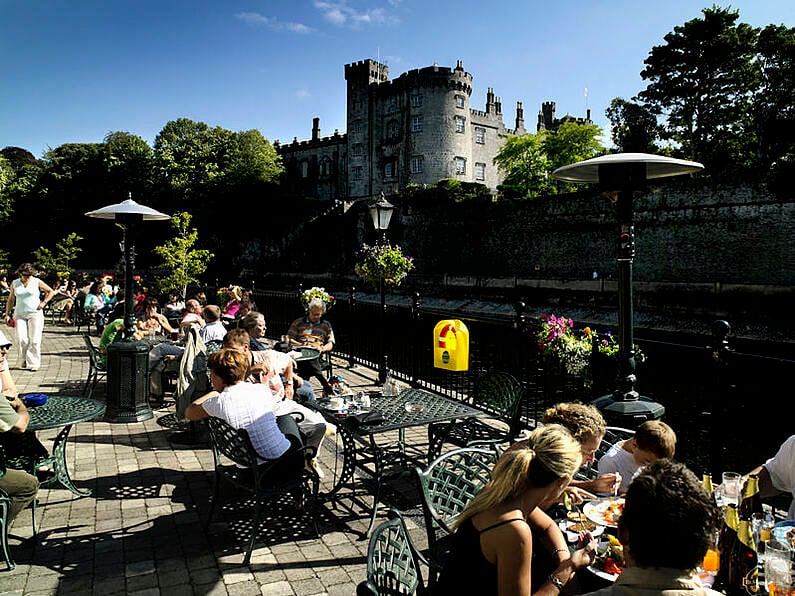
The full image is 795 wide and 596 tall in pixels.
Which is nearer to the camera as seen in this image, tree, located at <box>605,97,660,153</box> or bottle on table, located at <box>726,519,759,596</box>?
bottle on table, located at <box>726,519,759,596</box>

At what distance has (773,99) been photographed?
28.7 meters

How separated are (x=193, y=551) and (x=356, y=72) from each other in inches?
2151

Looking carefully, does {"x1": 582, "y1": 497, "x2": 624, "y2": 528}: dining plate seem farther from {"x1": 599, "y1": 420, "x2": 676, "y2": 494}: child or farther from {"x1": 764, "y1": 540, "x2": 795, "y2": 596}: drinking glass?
{"x1": 764, "y1": 540, "x2": 795, "y2": 596}: drinking glass

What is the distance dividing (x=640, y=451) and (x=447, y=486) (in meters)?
1.06

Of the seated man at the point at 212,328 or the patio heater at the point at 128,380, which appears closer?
the patio heater at the point at 128,380

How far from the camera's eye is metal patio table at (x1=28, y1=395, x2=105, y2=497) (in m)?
4.29

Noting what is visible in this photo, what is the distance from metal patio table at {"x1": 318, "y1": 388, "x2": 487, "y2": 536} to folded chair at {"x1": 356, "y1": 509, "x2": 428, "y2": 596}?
1.86m

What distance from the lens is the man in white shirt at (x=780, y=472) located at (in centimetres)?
308

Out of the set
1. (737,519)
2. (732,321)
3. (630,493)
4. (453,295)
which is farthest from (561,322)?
(453,295)

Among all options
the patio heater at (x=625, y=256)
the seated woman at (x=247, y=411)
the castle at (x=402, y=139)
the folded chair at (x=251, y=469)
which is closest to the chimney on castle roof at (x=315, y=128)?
the castle at (x=402, y=139)

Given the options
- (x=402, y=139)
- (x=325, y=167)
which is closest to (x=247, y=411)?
(x=402, y=139)

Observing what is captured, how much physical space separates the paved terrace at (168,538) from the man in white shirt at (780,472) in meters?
2.02

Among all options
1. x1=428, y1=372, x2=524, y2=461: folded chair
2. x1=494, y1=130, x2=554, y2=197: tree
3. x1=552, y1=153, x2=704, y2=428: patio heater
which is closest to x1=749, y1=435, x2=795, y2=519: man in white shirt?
x1=552, y1=153, x2=704, y2=428: patio heater

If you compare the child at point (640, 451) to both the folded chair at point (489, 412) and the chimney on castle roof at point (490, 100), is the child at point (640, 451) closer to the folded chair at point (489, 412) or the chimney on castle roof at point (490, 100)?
the folded chair at point (489, 412)
